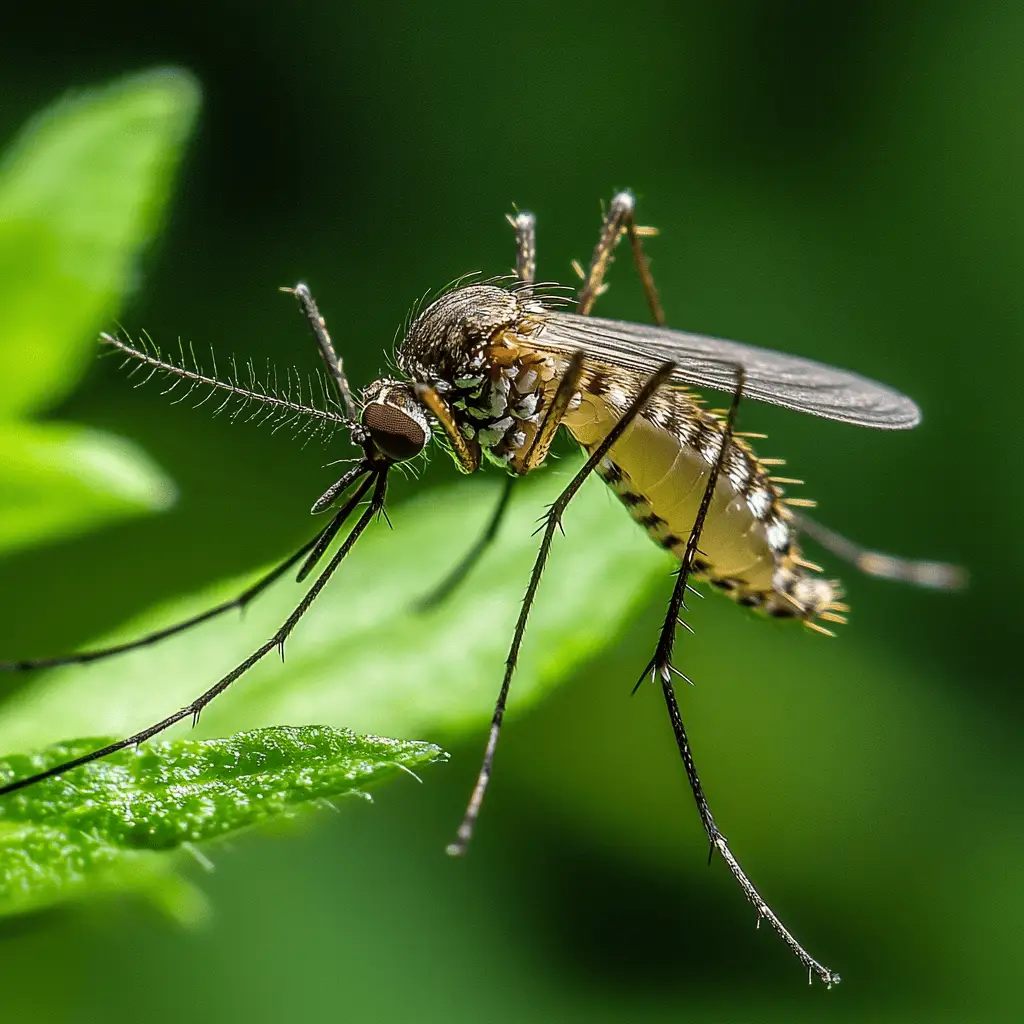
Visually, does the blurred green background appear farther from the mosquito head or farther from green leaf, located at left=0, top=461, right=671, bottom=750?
the mosquito head

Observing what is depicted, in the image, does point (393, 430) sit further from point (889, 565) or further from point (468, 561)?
point (889, 565)

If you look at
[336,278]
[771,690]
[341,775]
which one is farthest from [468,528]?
[771,690]

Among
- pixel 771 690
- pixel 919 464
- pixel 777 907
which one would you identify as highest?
pixel 919 464

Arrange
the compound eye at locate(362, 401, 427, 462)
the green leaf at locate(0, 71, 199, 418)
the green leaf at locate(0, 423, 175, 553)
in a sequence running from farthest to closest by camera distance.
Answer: the compound eye at locate(362, 401, 427, 462) < the green leaf at locate(0, 71, 199, 418) < the green leaf at locate(0, 423, 175, 553)

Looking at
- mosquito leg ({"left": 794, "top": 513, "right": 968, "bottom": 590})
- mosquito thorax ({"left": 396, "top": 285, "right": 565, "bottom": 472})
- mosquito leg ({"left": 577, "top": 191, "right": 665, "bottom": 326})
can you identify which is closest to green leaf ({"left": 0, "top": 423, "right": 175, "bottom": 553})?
mosquito thorax ({"left": 396, "top": 285, "right": 565, "bottom": 472})

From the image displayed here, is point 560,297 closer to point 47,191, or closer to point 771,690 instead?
point 47,191

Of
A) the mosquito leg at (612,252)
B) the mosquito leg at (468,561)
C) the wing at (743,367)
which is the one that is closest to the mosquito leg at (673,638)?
the wing at (743,367)
